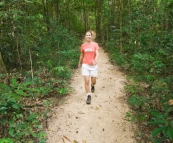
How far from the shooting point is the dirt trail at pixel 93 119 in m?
4.10

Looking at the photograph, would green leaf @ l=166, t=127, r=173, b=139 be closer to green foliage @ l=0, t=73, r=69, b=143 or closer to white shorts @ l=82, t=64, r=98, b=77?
green foliage @ l=0, t=73, r=69, b=143

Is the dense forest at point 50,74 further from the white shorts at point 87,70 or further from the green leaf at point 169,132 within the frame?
the white shorts at point 87,70

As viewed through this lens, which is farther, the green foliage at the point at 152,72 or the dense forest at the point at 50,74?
the green foliage at the point at 152,72

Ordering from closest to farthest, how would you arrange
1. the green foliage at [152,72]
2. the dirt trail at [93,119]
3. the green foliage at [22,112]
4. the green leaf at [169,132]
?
the green leaf at [169,132], the green foliage at [22,112], the green foliage at [152,72], the dirt trail at [93,119]

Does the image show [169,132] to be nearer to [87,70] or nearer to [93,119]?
[93,119]

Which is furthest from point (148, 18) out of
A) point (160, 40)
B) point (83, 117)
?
point (83, 117)

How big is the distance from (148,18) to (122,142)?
230 inches

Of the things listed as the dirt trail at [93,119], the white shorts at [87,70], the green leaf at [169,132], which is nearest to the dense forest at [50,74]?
the green leaf at [169,132]

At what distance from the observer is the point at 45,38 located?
29.7 ft

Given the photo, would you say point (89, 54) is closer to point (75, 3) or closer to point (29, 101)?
point (29, 101)

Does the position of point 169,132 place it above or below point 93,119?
above

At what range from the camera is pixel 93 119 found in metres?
4.72

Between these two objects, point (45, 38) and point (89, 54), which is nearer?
point (89, 54)

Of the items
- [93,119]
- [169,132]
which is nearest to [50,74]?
[93,119]
